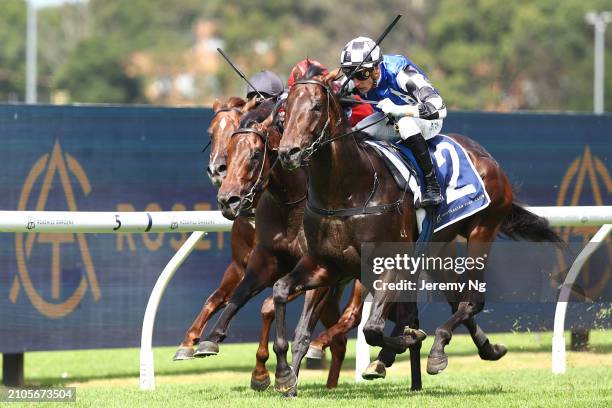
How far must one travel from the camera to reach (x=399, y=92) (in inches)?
296

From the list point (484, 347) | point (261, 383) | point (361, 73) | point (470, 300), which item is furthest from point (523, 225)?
point (261, 383)

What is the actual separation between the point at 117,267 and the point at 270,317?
2.11 metres

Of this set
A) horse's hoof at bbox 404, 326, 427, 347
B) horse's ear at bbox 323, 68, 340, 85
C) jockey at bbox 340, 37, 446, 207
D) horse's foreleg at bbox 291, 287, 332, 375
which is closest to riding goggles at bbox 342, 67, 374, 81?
jockey at bbox 340, 37, 446, 207

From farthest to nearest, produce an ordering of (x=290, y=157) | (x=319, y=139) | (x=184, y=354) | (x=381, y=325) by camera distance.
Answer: (x=184, y=354), (x=381, y=325), (x=319, y=139), (x=290, y=157)

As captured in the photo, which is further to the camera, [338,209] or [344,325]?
[344,325]

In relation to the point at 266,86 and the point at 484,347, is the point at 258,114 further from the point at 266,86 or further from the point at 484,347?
the point at 484,347

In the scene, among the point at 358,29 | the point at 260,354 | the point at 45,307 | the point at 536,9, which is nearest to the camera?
the point at 260,354

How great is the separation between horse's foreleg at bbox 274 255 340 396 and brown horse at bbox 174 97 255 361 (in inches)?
31.8

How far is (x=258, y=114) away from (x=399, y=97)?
862mm

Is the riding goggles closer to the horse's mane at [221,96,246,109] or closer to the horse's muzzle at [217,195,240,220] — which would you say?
the horse's muzzle at [217,195,240,220]

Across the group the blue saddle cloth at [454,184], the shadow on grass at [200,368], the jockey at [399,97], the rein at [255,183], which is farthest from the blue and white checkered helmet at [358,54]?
the shadow on grass at [200,368]

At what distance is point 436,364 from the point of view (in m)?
7.24

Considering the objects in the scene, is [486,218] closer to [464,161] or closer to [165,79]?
[464,161]

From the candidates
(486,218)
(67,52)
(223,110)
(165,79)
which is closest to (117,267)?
(223,110)
